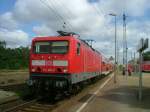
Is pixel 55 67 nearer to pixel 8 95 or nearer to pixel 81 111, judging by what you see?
pixel 8 95

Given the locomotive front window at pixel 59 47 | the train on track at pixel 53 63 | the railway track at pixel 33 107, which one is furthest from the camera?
the locomotive front window at pixel 59 47

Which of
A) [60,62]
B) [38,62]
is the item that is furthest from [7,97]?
[60,62]

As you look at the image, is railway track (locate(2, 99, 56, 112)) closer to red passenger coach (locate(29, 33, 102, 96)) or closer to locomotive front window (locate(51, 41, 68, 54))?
red passenger coach (locate(29, 33, 102, 96))

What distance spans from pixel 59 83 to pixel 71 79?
647 mm

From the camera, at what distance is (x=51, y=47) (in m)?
16.8

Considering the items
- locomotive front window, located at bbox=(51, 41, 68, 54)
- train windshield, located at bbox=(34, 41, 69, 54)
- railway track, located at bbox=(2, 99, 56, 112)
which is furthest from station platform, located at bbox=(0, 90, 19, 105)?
locomotive front window, located at bbox=(51, 41, 68, 54)

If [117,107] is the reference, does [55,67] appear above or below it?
above

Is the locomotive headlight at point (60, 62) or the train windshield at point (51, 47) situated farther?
the train windshield at point (51, 47)

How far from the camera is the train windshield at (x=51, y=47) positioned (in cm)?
1658

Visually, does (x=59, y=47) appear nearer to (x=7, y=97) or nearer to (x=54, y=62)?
(x=54, y=62)

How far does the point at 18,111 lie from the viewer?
12812 mm

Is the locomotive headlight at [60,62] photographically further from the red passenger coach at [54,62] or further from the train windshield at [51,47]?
the train windshield at [51,47]

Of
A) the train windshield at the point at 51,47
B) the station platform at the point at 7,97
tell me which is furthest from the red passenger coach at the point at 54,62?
the station platform at the point at 7,97

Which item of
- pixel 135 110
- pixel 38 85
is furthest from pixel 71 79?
pixel 135 110
